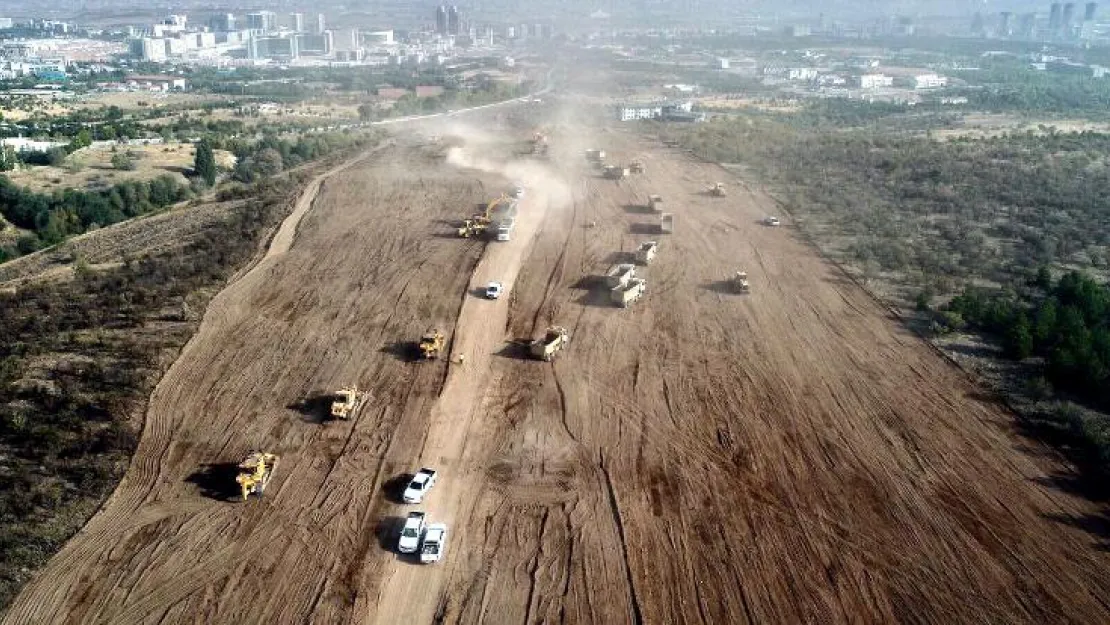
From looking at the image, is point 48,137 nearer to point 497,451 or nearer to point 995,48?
point 497,451

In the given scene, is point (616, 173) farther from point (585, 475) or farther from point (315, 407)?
point (585, 475)

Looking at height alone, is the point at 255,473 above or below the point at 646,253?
below

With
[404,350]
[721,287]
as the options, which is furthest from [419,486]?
[721,287]

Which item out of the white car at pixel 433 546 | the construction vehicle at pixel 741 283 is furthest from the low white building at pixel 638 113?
the white car at pixel 433 546

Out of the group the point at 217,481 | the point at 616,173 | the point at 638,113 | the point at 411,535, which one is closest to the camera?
the point at 411,535

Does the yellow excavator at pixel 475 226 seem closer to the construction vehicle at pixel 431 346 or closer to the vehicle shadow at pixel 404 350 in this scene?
the vehicle shadow at pixel 404 350

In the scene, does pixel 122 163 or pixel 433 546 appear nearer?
pixel 433 546
